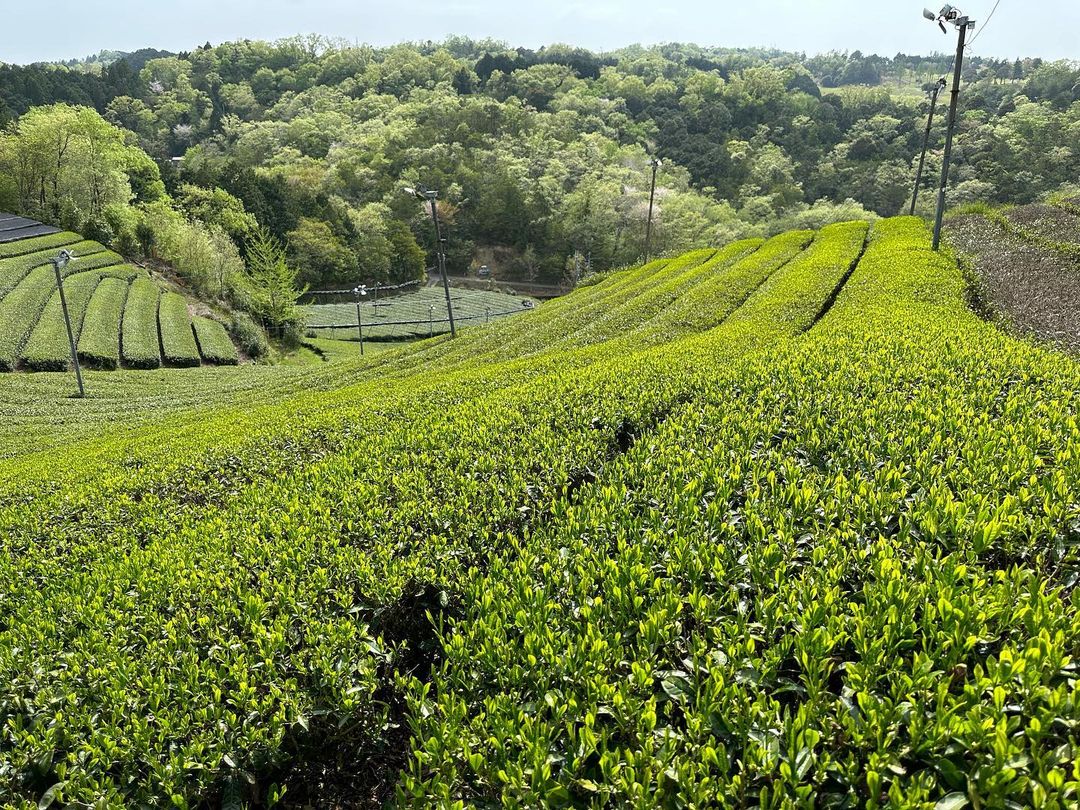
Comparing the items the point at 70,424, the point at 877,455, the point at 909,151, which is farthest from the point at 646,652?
the point at 909,151

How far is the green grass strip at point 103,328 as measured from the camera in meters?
32.9

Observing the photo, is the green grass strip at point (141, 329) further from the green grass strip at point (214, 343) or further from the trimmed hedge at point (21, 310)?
the trimmed hedge at point (21, 310)

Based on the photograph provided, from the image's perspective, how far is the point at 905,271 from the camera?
15.8 m

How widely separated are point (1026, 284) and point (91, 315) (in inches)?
1741

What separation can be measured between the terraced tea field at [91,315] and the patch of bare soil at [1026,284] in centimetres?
3842

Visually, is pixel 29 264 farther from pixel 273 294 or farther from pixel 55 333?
pixel 273 294

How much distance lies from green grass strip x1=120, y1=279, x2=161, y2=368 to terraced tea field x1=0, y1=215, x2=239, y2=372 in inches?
1.9

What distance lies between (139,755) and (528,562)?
230cm

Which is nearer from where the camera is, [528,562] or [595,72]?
[528,562]

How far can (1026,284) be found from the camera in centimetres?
1502

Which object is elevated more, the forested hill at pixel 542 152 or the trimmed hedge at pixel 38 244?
the forested hill at pixel 542 152

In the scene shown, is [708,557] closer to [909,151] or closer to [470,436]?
[470,436]

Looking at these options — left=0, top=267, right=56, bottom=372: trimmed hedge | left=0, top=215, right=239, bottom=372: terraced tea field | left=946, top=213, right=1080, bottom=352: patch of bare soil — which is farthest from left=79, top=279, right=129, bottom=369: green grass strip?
left=946, top=213, right=1080, bottom=352: patch of bare soil

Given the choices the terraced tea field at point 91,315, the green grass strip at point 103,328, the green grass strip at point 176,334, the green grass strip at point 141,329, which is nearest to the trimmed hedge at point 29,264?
the terraced tea field at point 91,315
